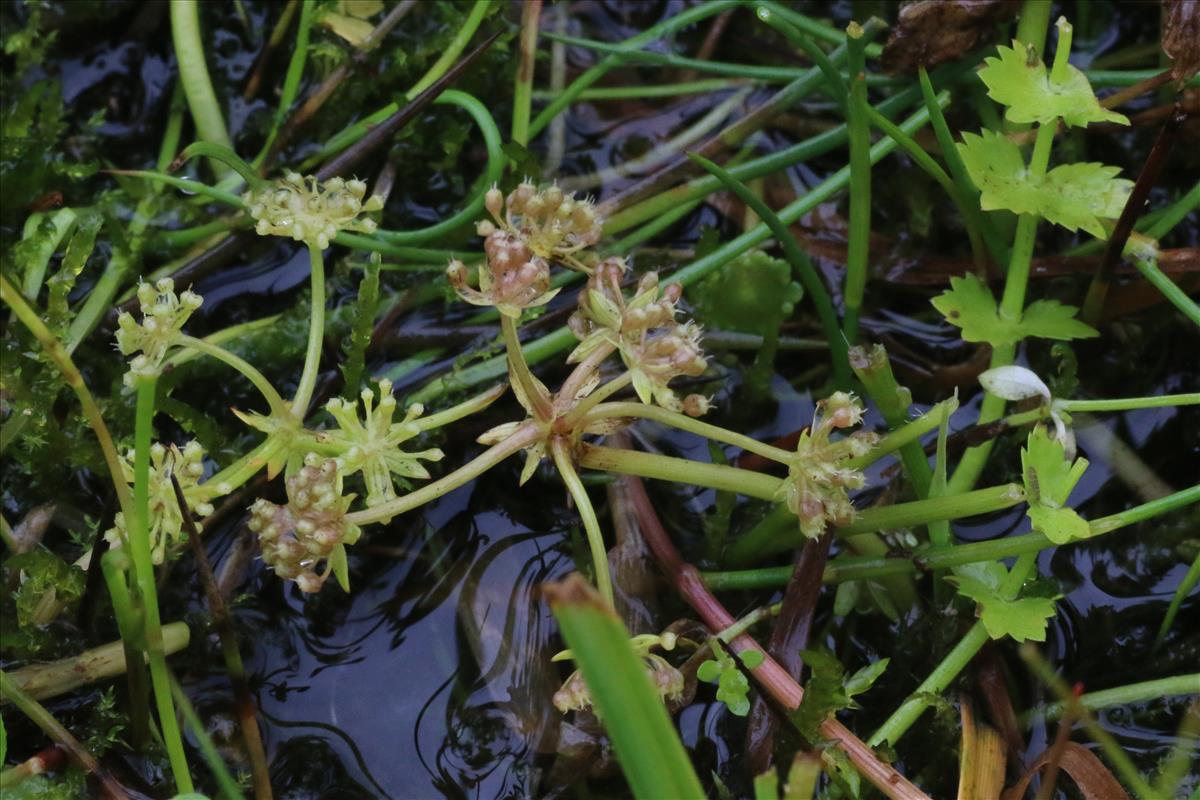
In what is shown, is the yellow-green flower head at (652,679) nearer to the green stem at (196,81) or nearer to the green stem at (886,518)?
the green stem at (886,518)

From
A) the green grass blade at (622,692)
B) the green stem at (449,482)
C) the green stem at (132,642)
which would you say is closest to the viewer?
the green grass blade at (622,692)

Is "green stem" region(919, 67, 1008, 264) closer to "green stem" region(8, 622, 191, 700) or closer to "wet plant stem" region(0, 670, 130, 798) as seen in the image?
"green stem" region(8, 622, 191, 700)

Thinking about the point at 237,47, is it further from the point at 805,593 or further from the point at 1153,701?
the point at 1153,701

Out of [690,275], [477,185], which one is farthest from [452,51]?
[690,275]

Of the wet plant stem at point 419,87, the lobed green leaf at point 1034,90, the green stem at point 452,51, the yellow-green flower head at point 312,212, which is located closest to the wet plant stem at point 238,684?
the yellow-green flower head at point 312,212

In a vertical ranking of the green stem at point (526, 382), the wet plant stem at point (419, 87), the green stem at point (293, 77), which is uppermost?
the green stem at point (293, 77)

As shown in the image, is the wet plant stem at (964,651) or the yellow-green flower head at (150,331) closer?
the yellow-green flower head at (150,331)
